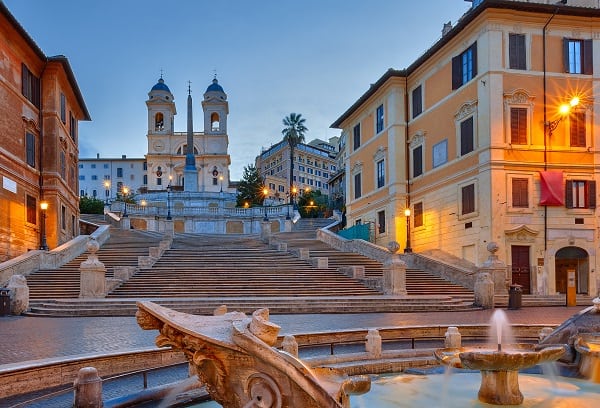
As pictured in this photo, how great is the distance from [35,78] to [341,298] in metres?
23.2

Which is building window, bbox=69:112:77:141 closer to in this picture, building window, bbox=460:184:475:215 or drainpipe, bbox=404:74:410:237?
drainpipe, bbox=404:74:410:237

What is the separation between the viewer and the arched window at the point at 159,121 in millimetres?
102562

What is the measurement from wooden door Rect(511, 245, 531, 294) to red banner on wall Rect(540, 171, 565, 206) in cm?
258

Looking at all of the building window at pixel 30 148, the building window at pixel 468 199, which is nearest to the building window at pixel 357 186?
the building window at pixel 468 199

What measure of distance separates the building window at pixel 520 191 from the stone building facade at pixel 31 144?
2299 centimetres

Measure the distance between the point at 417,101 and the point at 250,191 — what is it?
40138 millimetres

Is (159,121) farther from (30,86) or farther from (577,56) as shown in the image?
(577,56)

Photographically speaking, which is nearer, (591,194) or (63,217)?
(591,194)

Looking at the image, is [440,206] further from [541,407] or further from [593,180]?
[541,407]

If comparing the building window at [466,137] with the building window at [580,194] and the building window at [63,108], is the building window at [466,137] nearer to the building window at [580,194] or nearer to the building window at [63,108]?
the building window at [580,194]

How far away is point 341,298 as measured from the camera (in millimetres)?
19141

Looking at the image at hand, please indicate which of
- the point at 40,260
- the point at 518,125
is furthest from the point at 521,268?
the point at 40,260

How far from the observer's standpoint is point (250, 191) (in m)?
69.2

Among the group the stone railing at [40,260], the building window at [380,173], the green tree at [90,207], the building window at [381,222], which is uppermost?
the building window at [380,173]
